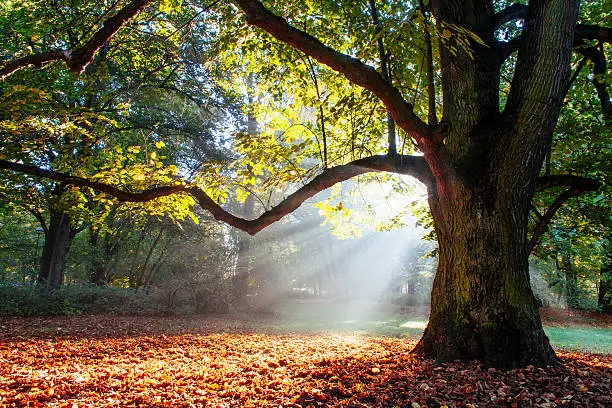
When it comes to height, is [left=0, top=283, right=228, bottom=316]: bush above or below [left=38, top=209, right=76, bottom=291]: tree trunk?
below

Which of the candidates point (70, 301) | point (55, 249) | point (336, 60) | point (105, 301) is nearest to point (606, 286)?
point (336, 60)

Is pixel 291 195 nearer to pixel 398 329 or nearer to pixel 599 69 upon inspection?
pixel 599 69

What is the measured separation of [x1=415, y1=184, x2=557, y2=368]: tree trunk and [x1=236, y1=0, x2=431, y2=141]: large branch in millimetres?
1254


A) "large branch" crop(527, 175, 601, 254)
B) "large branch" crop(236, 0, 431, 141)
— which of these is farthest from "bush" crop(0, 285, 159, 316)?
"large branch" crop(527, 175, 601, 254)

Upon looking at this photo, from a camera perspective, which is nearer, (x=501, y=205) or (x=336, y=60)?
(x=336, y=60)

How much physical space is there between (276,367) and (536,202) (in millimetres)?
6554

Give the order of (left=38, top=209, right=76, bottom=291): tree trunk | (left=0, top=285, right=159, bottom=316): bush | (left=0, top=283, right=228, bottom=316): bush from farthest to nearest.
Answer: (left=38, top=209, right=76, bottom=291): tree trunk → (left=0, top=283, right=228, bottom=316): bush → (left=0, top=285, right=159, bottom=316): bush

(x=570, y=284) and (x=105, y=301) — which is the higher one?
(x=570, y=284)

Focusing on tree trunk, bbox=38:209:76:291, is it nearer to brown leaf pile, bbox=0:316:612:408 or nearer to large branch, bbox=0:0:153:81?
brown leaf pile, bbox=0:316:612:408

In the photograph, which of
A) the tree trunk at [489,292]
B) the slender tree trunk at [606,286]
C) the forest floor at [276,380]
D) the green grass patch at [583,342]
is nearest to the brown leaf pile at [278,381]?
the forest floor at [276,380]

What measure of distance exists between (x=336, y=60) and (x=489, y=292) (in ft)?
10.2

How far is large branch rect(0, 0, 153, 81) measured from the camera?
3502mm

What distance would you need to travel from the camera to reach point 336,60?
3617 mm

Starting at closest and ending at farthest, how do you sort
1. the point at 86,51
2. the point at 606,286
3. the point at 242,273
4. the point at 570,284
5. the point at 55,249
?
the point at 86,51 < the point at 55,249 < the point at 242,273 < the point at 606,286 < the point at 570,284
